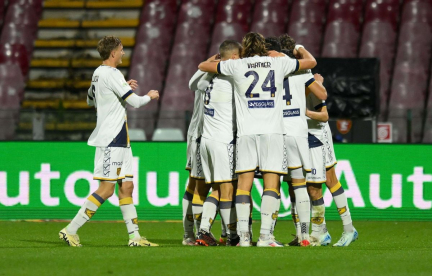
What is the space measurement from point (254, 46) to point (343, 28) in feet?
44.7

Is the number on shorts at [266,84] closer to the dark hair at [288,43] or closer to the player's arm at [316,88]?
the player's arm at [316,88]

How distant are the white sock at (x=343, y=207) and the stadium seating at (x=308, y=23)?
12224 mm

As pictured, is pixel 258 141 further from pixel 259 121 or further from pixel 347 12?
pixel 347 12

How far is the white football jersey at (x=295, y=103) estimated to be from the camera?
7914mm

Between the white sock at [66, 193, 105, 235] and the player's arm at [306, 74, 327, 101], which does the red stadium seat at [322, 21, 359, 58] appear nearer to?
the player's arm at [306, 74, 327, 101]

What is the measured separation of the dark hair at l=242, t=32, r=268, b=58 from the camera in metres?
7.65

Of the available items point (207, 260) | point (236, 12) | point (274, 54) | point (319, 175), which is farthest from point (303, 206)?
point (236, 12)

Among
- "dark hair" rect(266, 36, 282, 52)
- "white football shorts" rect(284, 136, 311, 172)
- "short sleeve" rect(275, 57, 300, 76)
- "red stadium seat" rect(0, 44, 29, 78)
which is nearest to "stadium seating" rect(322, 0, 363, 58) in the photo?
"red stadium seat" rect(0, 44, 29, 78)

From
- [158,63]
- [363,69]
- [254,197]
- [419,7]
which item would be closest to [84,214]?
[254,197]

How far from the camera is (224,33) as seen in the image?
2117 centimetres

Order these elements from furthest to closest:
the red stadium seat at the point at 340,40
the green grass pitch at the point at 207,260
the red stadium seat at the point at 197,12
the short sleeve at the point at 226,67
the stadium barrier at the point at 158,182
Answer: the red stadium seat at the point at 197,12 < the red stadium seat at the point at 340,40 < the stadium barrier at the point at 158,182 < the short sleeve at the point at 226,67 < the green grass pitch at the point at 207,260

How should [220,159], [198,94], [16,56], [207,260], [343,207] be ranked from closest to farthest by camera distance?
[207,260] < [220,159] < [343,207] < [198,94] < [16,56]

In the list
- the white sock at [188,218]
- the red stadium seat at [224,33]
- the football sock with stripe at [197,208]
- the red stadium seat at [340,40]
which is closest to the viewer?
the football sock with stripe at [197,208]

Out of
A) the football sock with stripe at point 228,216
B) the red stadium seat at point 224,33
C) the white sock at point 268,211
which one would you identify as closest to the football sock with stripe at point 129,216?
the football sock with stripe at point 228,216
